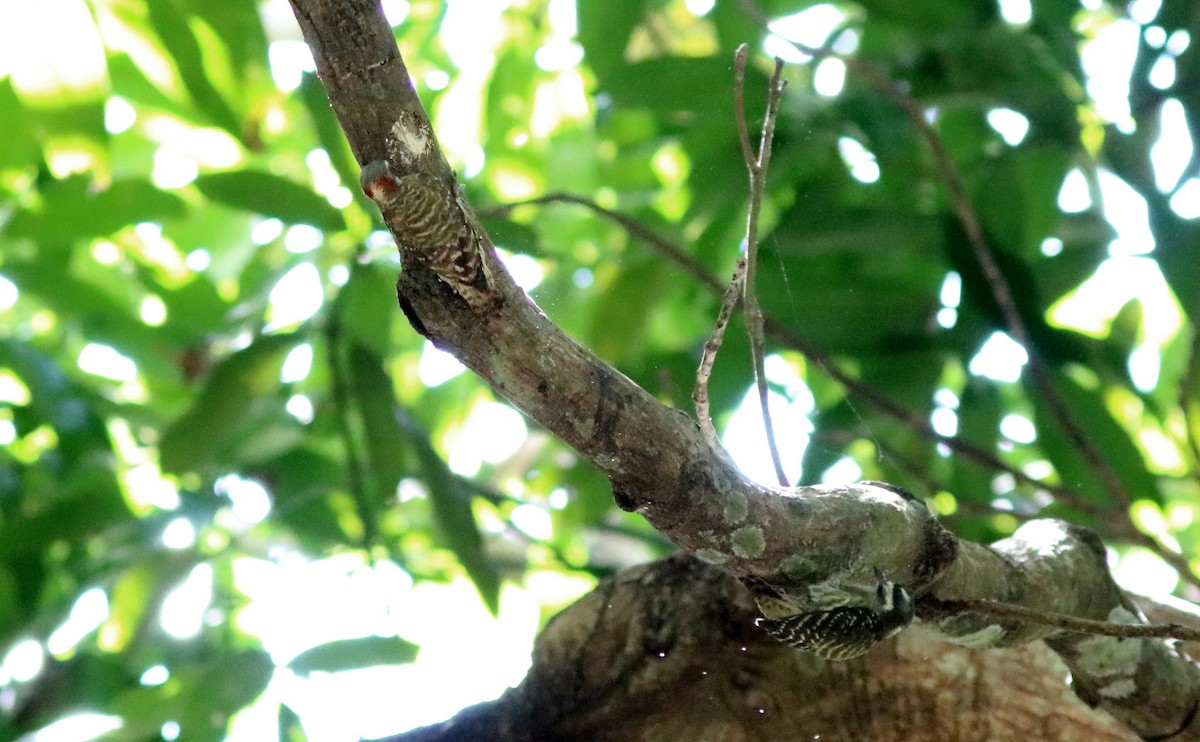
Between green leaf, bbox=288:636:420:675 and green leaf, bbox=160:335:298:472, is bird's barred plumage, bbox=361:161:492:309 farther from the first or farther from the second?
green leaf, bbox=160:335:298:472

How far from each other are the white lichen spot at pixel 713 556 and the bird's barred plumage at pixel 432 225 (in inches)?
8.4

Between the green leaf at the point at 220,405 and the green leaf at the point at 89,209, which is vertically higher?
the green leaf at the point at 89,209

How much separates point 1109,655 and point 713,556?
41cm

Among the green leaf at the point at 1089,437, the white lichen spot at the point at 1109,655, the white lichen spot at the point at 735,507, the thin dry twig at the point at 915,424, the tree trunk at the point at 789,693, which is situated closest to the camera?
the white lichen spot at the point at 735,507

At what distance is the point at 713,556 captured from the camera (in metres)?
0.64

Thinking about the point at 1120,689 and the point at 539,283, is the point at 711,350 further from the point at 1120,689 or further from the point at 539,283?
the point at 539,283

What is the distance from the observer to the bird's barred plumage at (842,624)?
67cm

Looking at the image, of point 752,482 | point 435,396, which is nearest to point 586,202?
point 752,482

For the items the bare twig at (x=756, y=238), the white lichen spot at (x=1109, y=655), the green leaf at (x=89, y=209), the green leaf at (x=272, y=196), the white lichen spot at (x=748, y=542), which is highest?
the green leaf at (x=89, y=209)

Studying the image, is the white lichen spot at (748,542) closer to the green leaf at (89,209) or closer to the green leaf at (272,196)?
the green leaf at (272,196)

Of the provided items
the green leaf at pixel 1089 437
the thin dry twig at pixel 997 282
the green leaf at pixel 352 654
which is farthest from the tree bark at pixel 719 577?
the green leaf at pixel 1089 437

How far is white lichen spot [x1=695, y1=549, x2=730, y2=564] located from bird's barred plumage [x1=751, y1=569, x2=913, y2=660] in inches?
2.4

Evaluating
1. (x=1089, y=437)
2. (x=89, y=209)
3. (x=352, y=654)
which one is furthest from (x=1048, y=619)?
(x=89, y=209)

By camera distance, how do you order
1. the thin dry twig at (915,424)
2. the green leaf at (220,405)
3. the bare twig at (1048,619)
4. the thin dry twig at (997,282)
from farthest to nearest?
1. the green leaf at (220,405)
2. the thin dry twig at (997,282)
3. the thin dry twig at (915,424)
4. the bare twig at (1048,619)
